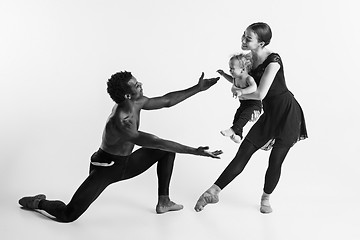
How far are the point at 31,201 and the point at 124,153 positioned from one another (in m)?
0.85

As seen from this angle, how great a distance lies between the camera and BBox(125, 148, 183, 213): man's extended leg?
22.6 feet

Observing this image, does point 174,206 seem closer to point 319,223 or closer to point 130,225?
point 130,225

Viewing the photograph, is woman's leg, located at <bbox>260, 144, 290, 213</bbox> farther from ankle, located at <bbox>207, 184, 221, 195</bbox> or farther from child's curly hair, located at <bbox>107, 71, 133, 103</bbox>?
child's curly hair, located at <bbox>107, 71, 133, 103</bbox>

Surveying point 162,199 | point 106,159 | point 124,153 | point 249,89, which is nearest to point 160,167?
point 162,199

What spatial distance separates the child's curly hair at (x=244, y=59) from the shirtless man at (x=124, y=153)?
0.28 m

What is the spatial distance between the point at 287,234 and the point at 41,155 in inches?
105

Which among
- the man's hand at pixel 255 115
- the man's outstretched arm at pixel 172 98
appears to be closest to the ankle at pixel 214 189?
the man's hand at pixel 255 115

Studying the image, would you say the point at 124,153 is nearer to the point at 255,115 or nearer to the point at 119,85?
the point at 119,85

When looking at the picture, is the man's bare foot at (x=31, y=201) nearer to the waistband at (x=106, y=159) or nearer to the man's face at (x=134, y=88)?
the waistband at (x=106, y=159)

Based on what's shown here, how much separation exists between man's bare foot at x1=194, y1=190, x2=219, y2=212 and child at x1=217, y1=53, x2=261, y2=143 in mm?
492

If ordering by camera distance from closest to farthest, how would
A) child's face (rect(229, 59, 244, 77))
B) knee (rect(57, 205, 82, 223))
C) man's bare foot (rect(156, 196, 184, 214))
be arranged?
knee (rect(57, 205, 82, 223)) → child's face (rect(229, 59, 244, 77)) → man's bare foot (rect(156, 196, 184, 214))

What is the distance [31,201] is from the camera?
22.6ft

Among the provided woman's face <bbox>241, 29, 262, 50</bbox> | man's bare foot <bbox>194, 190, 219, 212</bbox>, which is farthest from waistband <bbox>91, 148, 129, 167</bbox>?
woman's face <bbox>241, 29, 262, 50</bbox>

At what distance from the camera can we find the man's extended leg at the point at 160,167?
271 inches
